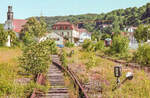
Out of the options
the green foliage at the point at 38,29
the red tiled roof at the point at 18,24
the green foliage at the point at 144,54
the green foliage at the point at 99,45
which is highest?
the red tiled roof at the point at 18,24

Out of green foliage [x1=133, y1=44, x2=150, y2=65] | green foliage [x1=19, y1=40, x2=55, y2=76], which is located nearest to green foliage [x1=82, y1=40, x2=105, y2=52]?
green foliage [x1=133, y1=44, x2=150, y2=65]

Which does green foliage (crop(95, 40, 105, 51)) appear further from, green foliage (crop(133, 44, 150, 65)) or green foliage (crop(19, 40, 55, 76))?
green foliage (crop(19, 40, 55, 76))

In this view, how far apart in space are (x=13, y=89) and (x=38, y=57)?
3246 millimetres

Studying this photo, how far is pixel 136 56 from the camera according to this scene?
21.6 metres

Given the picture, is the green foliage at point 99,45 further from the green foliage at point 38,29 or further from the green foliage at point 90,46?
the green foliage at point 38,29

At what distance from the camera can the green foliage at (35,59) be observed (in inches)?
396

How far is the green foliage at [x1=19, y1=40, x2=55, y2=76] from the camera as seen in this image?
10070mm

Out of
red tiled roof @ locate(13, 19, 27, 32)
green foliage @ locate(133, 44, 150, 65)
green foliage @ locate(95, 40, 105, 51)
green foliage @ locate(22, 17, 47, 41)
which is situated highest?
red tiled roof @ locate(13, 19, 27, 32)

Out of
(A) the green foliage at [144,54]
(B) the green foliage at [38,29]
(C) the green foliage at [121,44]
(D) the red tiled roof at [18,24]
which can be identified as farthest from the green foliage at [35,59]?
(D) the red tiled roof at [18,24]

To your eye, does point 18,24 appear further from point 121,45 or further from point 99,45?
point 121,45

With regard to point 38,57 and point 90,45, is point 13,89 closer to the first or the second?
point 38,57

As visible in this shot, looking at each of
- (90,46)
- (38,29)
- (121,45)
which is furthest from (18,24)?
(38,29)

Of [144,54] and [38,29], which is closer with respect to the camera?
[38,29]

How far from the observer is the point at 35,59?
33.2 ft
